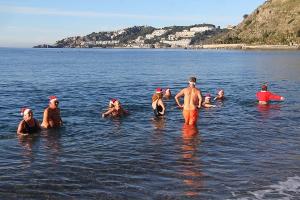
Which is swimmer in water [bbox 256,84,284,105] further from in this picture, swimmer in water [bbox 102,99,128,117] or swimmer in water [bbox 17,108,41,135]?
swimmer in water [bbox 17,108,41,135]

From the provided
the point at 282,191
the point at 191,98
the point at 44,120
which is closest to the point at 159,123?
the point at 191,98

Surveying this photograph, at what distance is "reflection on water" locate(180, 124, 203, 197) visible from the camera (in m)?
12.7

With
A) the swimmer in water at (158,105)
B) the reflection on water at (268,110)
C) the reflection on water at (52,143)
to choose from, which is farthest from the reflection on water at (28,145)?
the reflection on water at (268,110)

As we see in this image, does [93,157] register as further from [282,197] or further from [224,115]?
[224,115]

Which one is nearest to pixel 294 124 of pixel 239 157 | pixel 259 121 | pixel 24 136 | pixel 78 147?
pixel 259 121

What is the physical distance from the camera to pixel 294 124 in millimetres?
22266

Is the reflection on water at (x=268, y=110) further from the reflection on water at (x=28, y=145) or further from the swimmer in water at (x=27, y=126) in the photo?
the reflection on water at (x=28, y=145)

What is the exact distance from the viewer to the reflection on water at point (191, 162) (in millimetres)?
12672

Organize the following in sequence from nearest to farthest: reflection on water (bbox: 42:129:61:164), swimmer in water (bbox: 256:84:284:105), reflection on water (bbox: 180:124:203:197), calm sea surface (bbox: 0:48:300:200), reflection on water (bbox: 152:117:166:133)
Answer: calm sea surface (bbox: 0:48:300:200) → reflection on water (bbox: 180:124:203:197) → reflection on water (bbox: 42:129:61:164) → reflection on water (bbox: 152:117:166:133) → swimmer in water (bbox: 256:84:284:105)

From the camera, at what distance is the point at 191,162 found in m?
15.2

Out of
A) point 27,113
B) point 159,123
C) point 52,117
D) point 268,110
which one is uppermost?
point 27,113

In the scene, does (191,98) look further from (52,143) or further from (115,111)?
(52,143)

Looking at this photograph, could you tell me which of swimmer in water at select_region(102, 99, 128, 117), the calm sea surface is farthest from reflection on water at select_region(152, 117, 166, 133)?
swimmer in water at select_region(102, 99, 128, 117)

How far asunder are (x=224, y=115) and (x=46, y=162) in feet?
42.1
